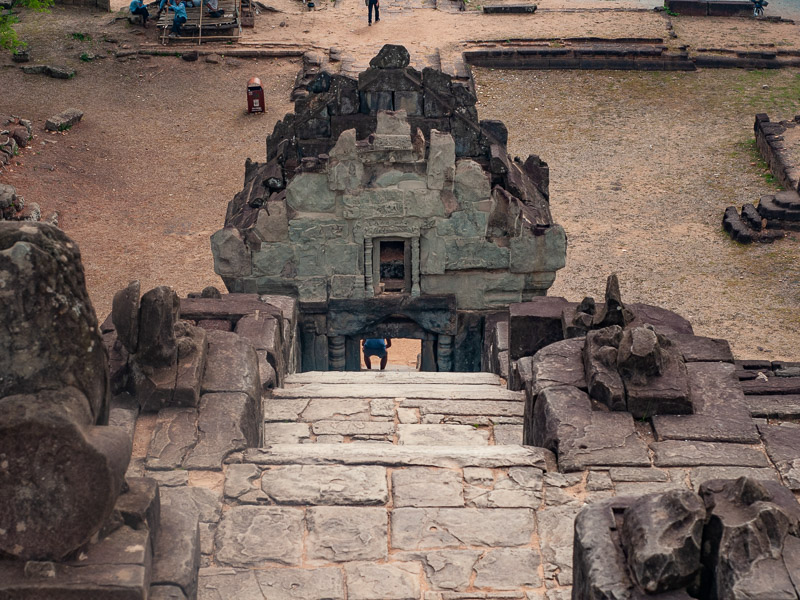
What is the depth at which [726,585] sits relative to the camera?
6273mm

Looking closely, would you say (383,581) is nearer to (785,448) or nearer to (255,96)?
(785,448)

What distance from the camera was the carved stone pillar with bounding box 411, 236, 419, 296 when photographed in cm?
1523

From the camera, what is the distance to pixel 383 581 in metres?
8.27

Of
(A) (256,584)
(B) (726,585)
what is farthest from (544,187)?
(B) (726,585)

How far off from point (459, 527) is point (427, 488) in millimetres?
554

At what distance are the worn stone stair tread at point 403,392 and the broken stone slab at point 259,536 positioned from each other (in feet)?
11.8

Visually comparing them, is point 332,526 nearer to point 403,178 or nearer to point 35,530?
point 35,530

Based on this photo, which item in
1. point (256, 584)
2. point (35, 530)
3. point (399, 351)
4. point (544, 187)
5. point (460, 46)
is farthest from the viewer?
point (460, 46)

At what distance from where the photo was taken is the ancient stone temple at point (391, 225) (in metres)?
14.8

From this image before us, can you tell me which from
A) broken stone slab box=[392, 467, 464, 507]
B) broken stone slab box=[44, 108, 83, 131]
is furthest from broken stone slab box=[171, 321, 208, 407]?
broken stone slab box=[44, 108, 83, 131]

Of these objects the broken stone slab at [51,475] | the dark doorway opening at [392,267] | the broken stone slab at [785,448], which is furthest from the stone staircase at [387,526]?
the dark doorway opening at [392,267]

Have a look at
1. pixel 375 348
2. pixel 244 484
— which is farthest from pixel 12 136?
pixel 244 484

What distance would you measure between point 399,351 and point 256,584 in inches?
443

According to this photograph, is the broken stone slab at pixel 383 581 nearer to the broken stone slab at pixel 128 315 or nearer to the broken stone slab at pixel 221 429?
the broken stone slab at pixel 221 429
